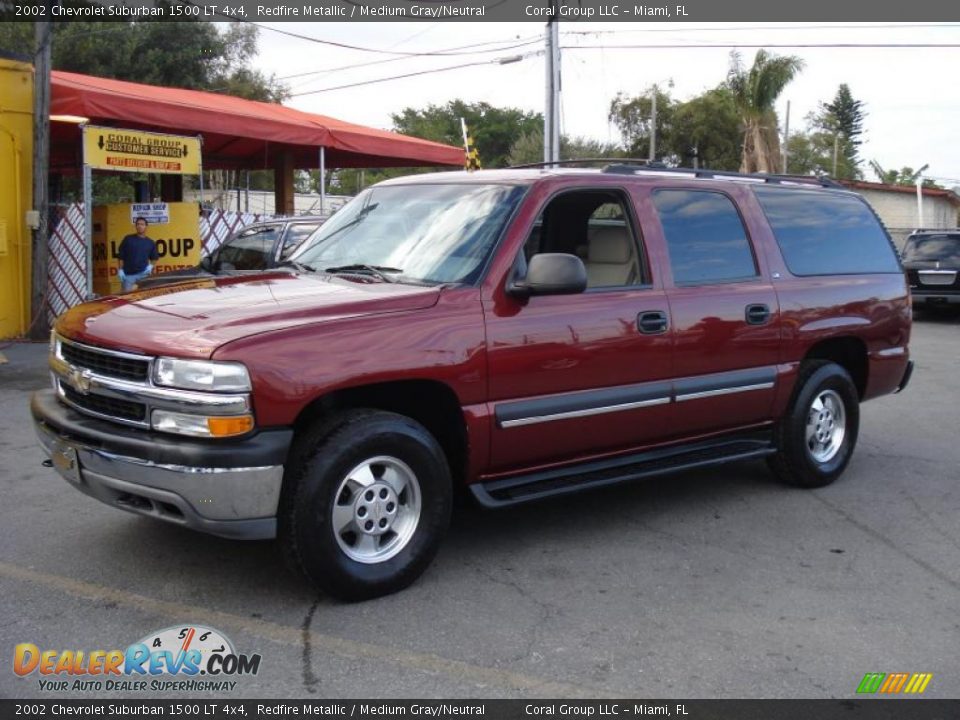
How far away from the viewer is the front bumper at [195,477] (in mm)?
3918

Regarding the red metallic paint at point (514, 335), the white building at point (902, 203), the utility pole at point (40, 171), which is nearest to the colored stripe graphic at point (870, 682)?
the red metallic paint at point (514, 335)

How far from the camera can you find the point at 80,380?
436 centimetres

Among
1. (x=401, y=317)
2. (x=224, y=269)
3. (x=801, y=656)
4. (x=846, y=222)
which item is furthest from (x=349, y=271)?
(x=224, y=269)

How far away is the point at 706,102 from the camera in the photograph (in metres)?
48.2

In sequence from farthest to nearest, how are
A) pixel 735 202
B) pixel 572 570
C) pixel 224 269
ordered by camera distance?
pixel 224 269 → pixel 735 202 → pixel 572 570

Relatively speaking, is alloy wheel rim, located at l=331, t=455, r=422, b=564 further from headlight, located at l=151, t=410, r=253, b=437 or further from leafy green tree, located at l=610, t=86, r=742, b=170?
leafy green tree, located at l=610, t=86, r=742, b=170

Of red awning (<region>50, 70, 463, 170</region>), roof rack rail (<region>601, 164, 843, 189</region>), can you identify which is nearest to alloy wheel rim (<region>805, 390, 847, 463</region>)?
roof rack rail (<region>601, 164, 843, 189</region>)

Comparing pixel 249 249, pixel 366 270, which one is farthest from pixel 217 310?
pixel 249 249

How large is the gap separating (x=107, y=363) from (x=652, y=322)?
269cm

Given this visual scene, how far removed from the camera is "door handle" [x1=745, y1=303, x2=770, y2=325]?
581 centimetres

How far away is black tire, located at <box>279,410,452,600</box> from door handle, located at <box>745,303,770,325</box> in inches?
88.4

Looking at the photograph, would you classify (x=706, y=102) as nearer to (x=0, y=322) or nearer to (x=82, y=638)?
(x=0, y=322)

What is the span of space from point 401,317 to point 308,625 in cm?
134

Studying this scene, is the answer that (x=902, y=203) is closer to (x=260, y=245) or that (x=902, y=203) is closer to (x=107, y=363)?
(x=260, y=245)
